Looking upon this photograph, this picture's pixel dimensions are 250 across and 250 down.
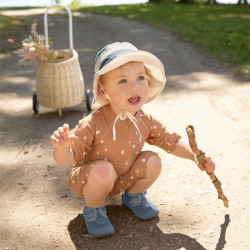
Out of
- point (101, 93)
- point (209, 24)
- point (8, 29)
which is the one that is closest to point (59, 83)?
point (101, 93)

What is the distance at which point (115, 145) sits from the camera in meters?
2.54

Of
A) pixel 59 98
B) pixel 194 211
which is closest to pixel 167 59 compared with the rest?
pixel 59 98

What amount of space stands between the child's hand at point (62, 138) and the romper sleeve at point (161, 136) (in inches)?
24.8

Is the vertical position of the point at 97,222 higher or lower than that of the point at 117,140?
lower

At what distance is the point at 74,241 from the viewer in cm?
252

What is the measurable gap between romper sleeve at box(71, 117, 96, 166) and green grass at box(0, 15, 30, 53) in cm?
523

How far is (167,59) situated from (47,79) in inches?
122

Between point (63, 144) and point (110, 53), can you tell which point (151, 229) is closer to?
point (63, 144)

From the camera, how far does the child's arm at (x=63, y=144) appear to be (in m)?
2.21

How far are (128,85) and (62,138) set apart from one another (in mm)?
471

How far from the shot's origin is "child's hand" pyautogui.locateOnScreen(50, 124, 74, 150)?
2.20 m

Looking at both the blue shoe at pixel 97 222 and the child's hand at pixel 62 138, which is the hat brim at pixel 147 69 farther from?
the blue shoe at pixel 97 222

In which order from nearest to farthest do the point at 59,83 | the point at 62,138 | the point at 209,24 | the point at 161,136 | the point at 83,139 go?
the point at 62,138 → the point at 83,139 → the point at 161,136 → the point at 59,83 → the point at 209,24

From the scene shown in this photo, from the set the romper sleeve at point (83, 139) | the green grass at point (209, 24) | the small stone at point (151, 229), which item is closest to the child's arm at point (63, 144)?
the romper sleeve at point (83, 139)
